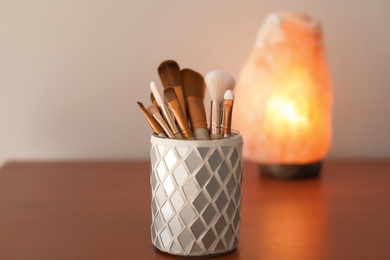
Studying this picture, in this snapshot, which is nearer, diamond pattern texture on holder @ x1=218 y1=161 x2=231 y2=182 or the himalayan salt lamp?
diamond pattern texture on holder @ x1=218 y1=161 x2=231 y2=182

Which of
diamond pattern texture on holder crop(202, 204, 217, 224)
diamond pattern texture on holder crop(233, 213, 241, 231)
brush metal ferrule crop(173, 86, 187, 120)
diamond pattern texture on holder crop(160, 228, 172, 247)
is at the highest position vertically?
brush metal ferrule crop(173, 86, 187, 120)

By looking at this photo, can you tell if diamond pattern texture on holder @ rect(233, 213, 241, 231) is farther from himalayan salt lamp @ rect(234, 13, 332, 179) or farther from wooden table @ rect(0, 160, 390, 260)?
himalayan salt lamp @ rect(234, 13, 332, 179)

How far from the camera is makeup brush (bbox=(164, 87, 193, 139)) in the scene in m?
0.57

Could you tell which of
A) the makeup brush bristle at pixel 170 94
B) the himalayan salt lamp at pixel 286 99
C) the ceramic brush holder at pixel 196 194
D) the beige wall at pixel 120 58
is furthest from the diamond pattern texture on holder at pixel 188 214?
the beige wall at pixel 120 58

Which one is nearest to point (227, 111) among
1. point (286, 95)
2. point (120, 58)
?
point (286, 95)

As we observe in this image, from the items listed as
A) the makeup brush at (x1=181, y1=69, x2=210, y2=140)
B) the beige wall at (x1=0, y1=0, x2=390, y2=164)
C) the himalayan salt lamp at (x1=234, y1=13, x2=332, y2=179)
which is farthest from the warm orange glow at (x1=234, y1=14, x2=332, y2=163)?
the makeup brush at (x1=181, y1=69, x2=210, y2=140)

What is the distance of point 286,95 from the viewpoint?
0.84 meters

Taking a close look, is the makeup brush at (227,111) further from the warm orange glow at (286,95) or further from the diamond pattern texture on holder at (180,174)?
the warm orange glow at (286,95)

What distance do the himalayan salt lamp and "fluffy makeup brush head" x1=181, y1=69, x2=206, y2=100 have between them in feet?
0.83

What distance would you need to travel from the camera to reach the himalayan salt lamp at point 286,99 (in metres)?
0.84

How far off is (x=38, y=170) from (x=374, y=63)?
0.61m

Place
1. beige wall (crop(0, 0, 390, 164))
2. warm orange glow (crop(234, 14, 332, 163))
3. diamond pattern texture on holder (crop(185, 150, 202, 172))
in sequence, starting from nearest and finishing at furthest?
diamond pattern texture on holder (crop(185, 150, 202, 172)) → warm orange glow (crop(234, 14, 332, 163)) → beige wall (crop(0, 0, 390, 164))

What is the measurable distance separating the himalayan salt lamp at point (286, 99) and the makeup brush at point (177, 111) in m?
0.30

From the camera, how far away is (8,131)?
998 mm
